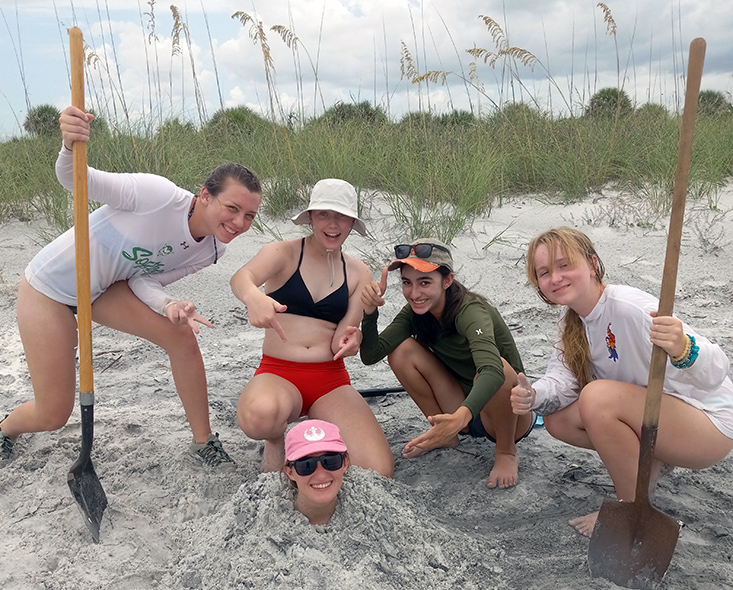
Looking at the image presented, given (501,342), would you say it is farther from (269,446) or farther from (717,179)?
(717,179)

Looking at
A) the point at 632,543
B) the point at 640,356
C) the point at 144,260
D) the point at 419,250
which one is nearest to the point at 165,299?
the point at 144,260

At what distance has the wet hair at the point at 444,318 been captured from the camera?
111 inches

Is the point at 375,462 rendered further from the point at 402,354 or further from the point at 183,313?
the point at 183,313

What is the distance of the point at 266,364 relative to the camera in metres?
2.98

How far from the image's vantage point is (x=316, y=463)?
2.18 m

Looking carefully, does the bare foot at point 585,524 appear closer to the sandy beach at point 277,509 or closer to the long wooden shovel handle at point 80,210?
the sandy beach at point 277,509

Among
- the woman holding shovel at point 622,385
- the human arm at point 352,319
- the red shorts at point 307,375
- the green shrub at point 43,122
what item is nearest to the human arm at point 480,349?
the woman holding shovel at point 622,385

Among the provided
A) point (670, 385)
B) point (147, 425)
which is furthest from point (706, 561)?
point (147, 425)

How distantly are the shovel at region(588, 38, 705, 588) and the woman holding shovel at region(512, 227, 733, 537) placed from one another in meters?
0.13

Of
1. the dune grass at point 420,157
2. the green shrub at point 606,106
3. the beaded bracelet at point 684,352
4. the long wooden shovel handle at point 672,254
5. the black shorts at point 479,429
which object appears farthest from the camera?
the green shrub at point 606,106

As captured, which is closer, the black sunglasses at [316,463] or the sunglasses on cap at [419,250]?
the black sunglasses at [316,463]

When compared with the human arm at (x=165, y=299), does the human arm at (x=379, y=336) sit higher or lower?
lower

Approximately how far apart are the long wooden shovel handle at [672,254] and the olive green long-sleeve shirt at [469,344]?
0.58m

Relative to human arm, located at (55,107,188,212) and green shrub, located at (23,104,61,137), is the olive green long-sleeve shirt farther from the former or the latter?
green shrub, located at (23,104,61,137)
